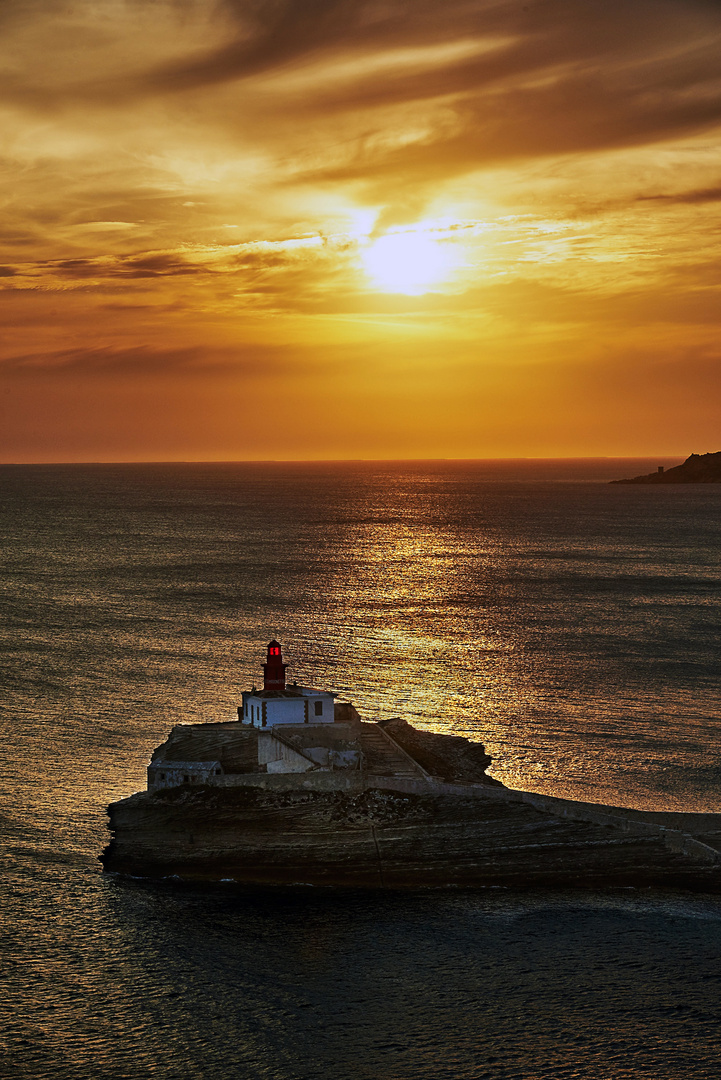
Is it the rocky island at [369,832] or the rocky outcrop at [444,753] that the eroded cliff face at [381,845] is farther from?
the rocky outcrop at [444,753]

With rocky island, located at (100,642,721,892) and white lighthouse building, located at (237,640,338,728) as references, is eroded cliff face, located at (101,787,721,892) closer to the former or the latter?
rocky island, located at (100,642,721,892)

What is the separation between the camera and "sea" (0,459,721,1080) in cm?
2703

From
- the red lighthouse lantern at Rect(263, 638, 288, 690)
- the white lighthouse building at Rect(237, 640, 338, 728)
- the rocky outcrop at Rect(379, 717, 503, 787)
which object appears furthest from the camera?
the rocky outcrop at Rect(379, 717, 503, 787)

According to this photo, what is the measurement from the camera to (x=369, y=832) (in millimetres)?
35688

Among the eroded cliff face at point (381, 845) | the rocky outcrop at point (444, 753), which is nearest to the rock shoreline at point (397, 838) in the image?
the eroded cliff face at point (381, 845)

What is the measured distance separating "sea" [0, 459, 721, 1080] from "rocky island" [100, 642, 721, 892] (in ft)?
3.30

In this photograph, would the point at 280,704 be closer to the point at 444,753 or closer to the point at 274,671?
the point at 274,671

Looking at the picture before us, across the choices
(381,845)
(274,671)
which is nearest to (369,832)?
(381,845)

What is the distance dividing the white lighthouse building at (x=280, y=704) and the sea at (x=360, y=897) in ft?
23.1

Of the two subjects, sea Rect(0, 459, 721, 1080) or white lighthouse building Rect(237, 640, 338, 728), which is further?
white lighthouse building Rect(237, 640, 338, 728)

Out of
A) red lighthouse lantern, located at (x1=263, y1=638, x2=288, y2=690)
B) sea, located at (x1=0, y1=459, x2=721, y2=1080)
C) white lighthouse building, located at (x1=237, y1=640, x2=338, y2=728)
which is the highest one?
red lighthouse lantern, located at (x1=263, y1=638, x2=288, y2=690)

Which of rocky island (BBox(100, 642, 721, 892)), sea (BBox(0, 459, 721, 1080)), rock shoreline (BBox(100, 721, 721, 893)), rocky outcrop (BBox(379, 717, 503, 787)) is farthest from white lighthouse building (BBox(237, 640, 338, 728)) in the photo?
sea (BBox(0, 459, 721, 1080))

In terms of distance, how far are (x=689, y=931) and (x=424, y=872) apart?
331 inches

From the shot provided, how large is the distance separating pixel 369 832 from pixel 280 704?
21.2 ft
